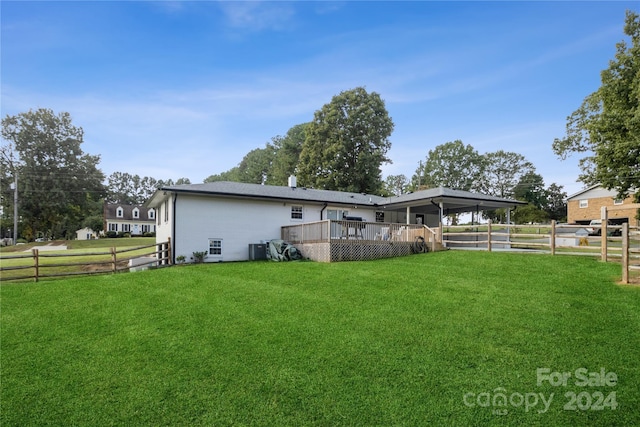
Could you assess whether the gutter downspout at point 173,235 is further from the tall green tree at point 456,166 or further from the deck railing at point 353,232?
the tall green tree at point 456,166

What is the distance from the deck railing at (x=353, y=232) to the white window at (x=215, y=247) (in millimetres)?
3411

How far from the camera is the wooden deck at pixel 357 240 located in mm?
13948

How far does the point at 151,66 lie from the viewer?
13102 mm

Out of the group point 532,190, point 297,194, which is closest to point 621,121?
point 297,194

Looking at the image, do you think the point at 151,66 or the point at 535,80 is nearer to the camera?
the point at 151,66

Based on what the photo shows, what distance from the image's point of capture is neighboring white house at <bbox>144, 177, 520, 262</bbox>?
1571 centimetres

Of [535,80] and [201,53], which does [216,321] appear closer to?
[201,53]

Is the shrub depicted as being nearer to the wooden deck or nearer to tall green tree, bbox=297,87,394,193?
the wooden deck

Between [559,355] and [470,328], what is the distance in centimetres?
124

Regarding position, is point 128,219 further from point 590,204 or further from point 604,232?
point 590,204

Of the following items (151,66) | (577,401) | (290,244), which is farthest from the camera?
(290,244)

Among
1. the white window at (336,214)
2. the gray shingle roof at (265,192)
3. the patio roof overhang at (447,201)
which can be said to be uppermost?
the gray shingle roof at (265,192)

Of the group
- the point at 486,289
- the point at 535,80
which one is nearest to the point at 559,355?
the point at 486,289

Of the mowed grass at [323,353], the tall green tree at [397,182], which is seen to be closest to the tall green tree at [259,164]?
the tall green tree at [397,182]
